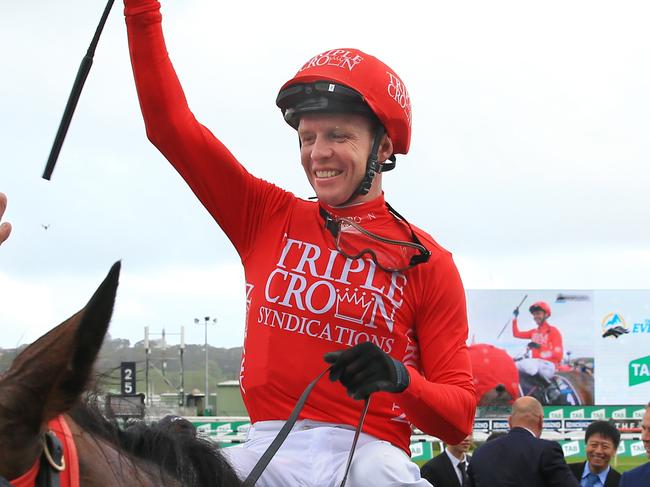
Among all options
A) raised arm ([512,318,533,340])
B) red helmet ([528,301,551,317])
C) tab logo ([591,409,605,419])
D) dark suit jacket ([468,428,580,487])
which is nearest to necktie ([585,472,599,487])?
dark suit jacket ([468,428,580,487])

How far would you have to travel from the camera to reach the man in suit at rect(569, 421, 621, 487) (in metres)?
8.84

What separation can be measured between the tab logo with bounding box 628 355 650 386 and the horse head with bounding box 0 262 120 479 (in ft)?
124

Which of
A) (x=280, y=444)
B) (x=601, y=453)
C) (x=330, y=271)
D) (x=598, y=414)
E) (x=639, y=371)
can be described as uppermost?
(x=330, y=271)

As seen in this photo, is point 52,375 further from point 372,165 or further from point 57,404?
point 372,165

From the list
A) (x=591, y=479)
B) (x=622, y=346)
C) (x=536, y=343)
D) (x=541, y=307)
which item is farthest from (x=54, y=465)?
(x=622, y=346)

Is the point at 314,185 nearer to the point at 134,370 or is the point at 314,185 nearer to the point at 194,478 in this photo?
the point at 134,370

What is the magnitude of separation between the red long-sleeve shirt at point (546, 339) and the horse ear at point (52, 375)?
37.0 m

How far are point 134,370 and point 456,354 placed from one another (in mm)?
1008

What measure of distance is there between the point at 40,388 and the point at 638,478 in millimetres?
6349

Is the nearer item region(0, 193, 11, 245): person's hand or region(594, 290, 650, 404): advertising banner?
region(0, 193, 11, 245): person's hand

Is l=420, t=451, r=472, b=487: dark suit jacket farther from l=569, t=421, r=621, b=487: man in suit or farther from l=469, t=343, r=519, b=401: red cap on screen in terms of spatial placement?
l=469, t=343, r=519, b=401: red cap on screen

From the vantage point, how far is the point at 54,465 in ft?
5.57

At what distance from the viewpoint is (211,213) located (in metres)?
3.13

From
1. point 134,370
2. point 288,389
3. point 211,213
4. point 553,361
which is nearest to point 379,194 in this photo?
point 211,213
